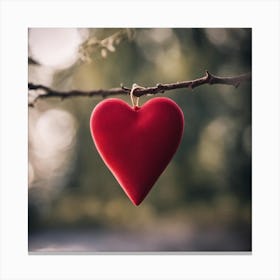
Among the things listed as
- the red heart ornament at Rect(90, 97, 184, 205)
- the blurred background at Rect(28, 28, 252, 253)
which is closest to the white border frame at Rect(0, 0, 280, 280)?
the blurred background at Rect(28, 28, 252, 253)

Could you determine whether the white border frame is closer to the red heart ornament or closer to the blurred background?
the blurred background
